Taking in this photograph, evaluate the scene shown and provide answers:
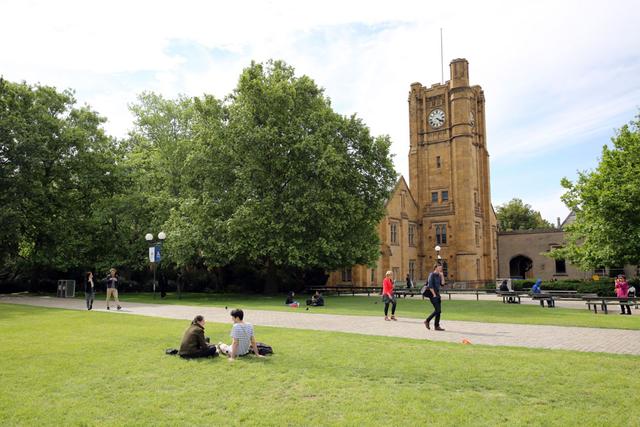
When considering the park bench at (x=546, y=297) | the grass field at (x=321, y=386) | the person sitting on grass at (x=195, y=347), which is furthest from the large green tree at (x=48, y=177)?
the park bench at (x=546, y=297)

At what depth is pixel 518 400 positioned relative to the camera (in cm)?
677

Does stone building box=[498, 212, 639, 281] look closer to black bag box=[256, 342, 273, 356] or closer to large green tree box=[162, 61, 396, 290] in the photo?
large green tree box=[162, 61, 396, 290]

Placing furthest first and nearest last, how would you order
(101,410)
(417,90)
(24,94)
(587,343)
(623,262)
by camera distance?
1. (417,90)
2. (24,94)
3. (623,262)
4. (587,343)
5. (101,410)

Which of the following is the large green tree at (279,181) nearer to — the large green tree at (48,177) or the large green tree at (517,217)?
the large green tree at (48,177)

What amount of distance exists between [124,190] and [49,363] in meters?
31.8

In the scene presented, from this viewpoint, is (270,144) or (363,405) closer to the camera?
(363,405)

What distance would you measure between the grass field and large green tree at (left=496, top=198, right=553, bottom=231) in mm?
73306

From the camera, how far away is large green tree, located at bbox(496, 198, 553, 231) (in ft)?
260

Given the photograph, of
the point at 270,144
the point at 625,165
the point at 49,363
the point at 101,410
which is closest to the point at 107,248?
the point at 270,144

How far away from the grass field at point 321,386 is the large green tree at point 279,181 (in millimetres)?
17951

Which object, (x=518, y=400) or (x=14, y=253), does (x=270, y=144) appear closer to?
(x=14, y=253)

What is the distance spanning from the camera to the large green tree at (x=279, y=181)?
98.2 ft

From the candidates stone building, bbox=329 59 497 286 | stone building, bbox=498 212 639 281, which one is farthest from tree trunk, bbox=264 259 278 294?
stone building, bbox=498 212 639 281

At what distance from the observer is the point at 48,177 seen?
119 feet
